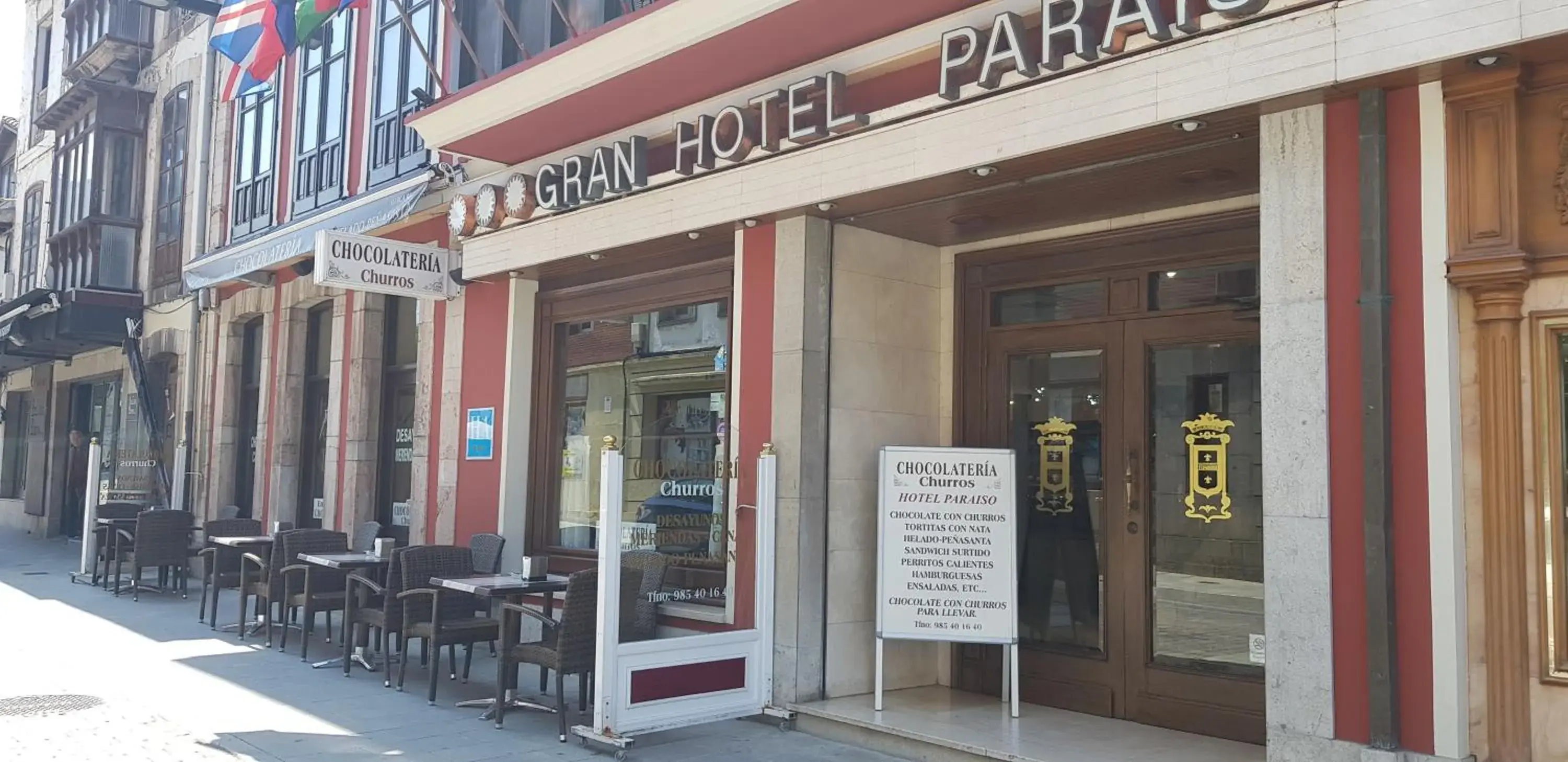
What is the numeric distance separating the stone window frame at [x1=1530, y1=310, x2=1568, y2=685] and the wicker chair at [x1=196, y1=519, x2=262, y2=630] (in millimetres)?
10047

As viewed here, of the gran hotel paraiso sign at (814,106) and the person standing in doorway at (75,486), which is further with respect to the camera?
the person standing in doorway at (75,486)

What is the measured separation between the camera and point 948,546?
7.12m

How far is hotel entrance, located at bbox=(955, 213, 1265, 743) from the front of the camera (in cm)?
664

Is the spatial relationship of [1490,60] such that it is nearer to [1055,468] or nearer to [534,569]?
[1055,468]

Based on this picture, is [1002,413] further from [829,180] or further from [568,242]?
[568,242]

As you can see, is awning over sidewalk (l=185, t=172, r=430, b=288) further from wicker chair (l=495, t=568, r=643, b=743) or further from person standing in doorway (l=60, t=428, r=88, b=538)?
person standing in doorway (l=60, t=428, r=88, b=538)

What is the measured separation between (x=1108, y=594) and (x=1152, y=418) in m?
1.08

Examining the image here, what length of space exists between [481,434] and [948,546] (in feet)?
15.8

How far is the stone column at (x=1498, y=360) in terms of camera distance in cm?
465

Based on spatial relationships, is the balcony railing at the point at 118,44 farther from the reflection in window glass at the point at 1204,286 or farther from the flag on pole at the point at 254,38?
the reflection in window glass at the point at 1204,286

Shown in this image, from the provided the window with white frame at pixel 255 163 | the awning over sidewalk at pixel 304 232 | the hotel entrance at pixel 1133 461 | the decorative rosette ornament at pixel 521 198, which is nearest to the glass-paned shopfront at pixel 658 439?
the decorative rosette ornament at pixel 521 198

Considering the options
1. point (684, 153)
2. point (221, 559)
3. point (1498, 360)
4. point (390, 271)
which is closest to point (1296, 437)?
point (1498, 360)

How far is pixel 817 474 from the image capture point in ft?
24.3

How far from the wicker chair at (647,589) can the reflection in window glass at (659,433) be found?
34 mm
